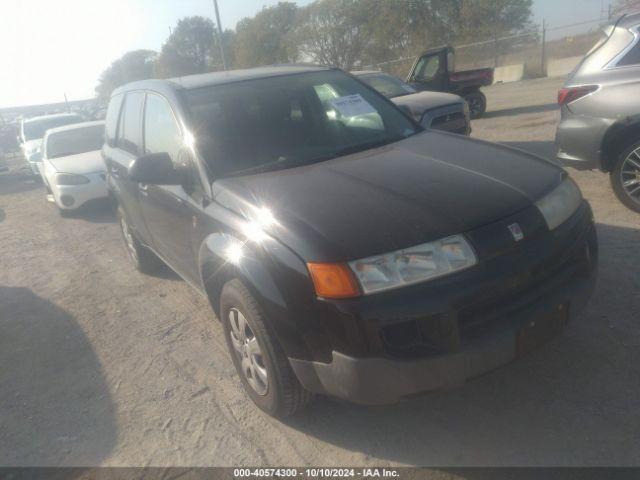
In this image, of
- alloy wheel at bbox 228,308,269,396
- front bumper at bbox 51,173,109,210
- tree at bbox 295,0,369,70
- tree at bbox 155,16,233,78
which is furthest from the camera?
tree at bbox 155,16,233,78

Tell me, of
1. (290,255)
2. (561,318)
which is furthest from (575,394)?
(290,255)

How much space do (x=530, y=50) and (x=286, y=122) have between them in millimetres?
24067

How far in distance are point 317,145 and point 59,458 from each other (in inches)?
91.0

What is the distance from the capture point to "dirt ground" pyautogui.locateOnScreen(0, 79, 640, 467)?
7.79 feet

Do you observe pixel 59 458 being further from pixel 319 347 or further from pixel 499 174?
pixel 499 174

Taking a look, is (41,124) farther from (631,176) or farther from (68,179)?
(631,176)

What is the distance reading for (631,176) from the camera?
4.45 m

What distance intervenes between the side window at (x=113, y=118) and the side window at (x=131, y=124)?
0.56ft

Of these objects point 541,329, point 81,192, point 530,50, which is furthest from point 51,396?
point 530,50

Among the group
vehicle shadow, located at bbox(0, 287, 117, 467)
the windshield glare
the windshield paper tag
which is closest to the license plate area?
the windshield paper tag

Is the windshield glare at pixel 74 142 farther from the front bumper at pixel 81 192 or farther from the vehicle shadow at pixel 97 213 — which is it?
the front bumper at pixel 81 192

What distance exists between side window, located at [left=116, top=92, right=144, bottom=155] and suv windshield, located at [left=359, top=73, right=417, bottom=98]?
560 centimetres

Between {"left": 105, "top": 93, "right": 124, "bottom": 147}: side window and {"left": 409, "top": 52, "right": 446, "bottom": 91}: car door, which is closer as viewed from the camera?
{"left": 105, "top": 93, "right": 124, "bottom": 147}: side window

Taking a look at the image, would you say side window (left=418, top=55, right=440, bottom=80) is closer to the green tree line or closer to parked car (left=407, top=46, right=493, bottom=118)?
parked car (left=407, top=46, right=493, bottom=118)
